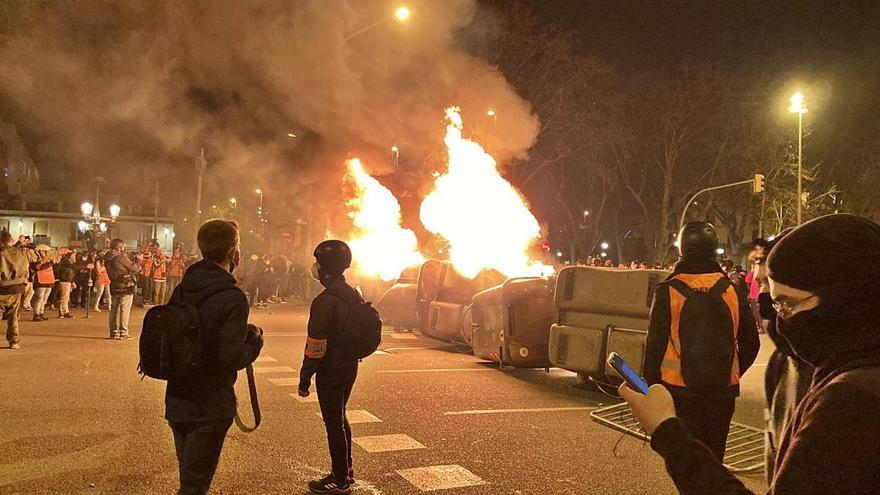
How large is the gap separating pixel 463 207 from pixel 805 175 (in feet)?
76.1

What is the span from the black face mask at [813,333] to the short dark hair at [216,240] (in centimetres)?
276

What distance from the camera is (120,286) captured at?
37.3ft

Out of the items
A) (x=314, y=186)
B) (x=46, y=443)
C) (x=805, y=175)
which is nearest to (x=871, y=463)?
(x=46, y=443)

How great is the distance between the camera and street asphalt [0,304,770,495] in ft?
15.4

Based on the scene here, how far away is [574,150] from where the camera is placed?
92.5 ft

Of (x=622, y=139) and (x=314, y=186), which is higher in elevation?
(x=622, y=139)

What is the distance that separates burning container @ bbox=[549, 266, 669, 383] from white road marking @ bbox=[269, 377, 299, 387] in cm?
341

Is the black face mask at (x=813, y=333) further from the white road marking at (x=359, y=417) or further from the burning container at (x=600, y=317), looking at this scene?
the burning container at (x=600, y=317)

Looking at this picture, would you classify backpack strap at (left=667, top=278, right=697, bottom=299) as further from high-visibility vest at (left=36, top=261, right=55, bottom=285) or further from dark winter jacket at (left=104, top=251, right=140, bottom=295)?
high-visibility vest at (left=36, top=261, right=55, bottom=285)

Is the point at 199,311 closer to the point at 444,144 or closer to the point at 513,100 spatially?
the point at 444,144

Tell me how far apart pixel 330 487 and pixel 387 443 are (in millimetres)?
1401

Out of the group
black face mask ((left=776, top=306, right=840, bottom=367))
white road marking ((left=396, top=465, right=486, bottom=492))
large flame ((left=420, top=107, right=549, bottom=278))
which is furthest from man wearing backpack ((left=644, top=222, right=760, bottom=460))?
large flame ((left=420, top=107, right=549, bottom=278))

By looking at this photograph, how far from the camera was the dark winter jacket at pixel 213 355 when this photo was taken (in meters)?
3.13

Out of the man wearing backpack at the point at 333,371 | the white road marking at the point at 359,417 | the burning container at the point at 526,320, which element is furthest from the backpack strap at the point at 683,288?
the burning container at the point at 526,320
